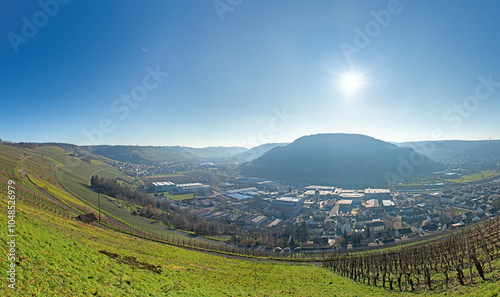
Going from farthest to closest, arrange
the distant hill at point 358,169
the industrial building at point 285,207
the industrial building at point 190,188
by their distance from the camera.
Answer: the distant hill at point 358,169
the industrial building at point 190,188
the industrial building at point 285,207

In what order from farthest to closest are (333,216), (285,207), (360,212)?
(285,207), (360,212), (333,216)

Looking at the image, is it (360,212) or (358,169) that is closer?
(360,212)

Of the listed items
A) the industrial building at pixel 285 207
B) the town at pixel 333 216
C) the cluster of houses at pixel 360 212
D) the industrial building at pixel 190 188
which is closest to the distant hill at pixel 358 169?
the town at pixel 333 216

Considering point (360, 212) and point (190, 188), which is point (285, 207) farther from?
point (190, 188)

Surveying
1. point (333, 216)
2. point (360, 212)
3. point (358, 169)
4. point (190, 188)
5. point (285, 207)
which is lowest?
point (333, 216)

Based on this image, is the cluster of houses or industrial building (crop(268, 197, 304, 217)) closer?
the cluster of houses

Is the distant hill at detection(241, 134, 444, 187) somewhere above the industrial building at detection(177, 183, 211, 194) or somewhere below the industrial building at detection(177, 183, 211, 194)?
above

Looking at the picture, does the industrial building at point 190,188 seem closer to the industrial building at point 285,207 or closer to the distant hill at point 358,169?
the industrial building at point 285,207

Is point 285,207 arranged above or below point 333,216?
above

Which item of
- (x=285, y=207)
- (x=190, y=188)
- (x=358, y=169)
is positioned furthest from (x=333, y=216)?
(x=358, y=169)

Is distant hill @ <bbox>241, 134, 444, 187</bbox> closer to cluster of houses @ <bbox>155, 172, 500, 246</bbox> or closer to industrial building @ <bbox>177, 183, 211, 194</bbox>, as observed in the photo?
cluster of houses @ <bbox>155, 172, 500, 246</bbox>

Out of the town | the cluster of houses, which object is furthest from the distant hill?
the cluster of houses
